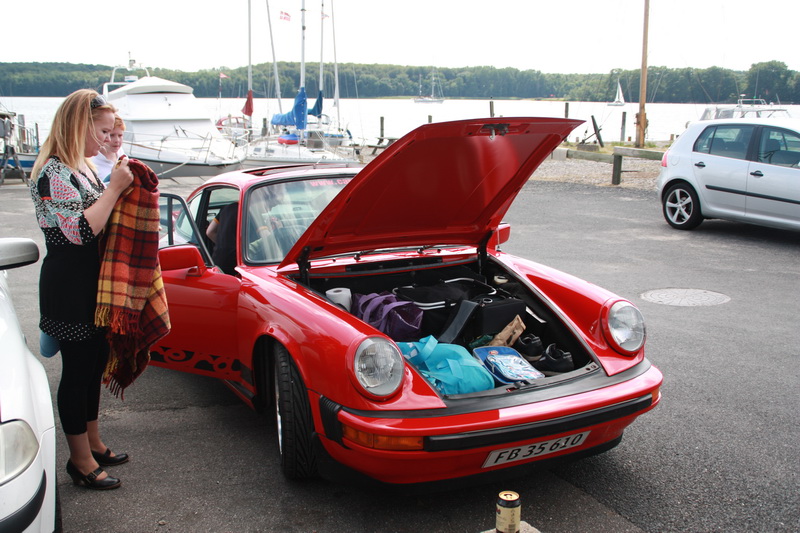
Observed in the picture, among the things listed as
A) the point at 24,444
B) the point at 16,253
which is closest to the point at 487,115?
the point at 16,253

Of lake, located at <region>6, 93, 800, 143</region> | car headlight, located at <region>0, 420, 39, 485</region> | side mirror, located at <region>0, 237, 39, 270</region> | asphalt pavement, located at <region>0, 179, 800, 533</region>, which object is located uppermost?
lake, located at <region>6, 93, 800, 143</region>

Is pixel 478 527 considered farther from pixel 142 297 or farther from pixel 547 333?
pixel 142 297

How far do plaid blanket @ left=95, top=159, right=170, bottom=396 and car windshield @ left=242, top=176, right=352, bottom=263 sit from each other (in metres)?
0.85

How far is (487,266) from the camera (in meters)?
4.30

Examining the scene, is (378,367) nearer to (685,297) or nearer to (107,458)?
(107,458)

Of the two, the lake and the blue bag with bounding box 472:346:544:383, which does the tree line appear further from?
the blue bag with bounding box 472:346:544:383

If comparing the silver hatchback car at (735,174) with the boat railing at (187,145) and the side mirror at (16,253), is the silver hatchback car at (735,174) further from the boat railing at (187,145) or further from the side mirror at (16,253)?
the boat railing at (187,145)

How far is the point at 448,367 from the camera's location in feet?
10.00

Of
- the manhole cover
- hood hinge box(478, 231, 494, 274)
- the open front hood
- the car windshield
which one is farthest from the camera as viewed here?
the manhole cover

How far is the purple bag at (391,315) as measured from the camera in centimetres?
352

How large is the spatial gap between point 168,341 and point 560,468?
7.63 feet

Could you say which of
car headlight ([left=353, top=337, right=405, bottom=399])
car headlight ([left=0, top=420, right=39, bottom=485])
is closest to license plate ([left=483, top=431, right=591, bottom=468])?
car headlight ([left=353, top=337, right=405, bottom=399])

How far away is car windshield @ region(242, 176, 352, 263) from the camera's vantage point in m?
3.92

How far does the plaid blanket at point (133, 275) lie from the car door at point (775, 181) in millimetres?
7909
